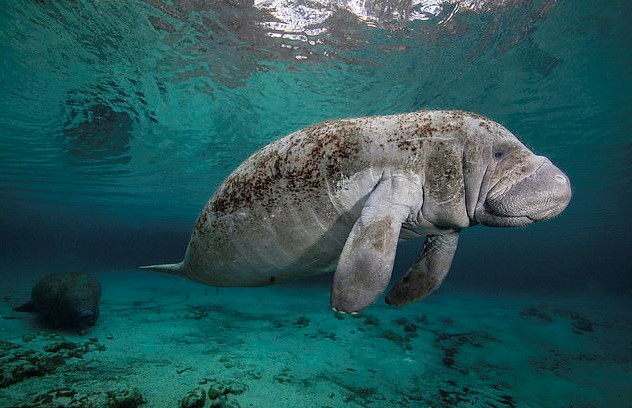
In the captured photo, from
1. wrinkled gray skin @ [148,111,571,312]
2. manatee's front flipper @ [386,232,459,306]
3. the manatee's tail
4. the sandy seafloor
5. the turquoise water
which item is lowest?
the sandy seafloor

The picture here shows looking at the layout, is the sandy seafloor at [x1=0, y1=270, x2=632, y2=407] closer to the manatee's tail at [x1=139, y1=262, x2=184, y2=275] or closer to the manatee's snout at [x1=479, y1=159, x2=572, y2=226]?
the manatee's tail at [x1=139, y1=262, x2=184, y2=275]

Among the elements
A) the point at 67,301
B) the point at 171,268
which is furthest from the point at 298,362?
the point at 67,301

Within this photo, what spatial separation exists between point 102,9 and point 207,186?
1672 cm

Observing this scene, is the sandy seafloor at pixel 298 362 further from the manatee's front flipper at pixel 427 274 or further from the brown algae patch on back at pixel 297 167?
the brown algae patch on back at pixel 297 167

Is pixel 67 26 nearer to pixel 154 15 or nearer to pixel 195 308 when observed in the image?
pixel 154 15

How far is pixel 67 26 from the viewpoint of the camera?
8539 millimetres

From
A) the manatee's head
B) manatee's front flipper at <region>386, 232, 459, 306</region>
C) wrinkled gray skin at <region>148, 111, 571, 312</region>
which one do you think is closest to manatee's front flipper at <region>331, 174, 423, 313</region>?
wrinkled gray skin at <region>148, 111, 571, 312</region>

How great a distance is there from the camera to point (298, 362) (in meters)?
6.73

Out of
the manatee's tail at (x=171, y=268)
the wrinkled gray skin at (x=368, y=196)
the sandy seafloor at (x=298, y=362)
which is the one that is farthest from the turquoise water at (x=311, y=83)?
the wrinkled gray skin at (x=368, y=196)

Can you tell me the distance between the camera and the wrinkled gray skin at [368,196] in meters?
2.09

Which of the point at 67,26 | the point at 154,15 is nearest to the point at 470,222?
the point at 154,15

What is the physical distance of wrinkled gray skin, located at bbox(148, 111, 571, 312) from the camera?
2094 mm

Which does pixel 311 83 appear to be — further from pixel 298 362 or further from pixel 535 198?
pixel 535 198

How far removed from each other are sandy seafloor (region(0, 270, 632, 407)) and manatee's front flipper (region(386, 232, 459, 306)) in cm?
263
